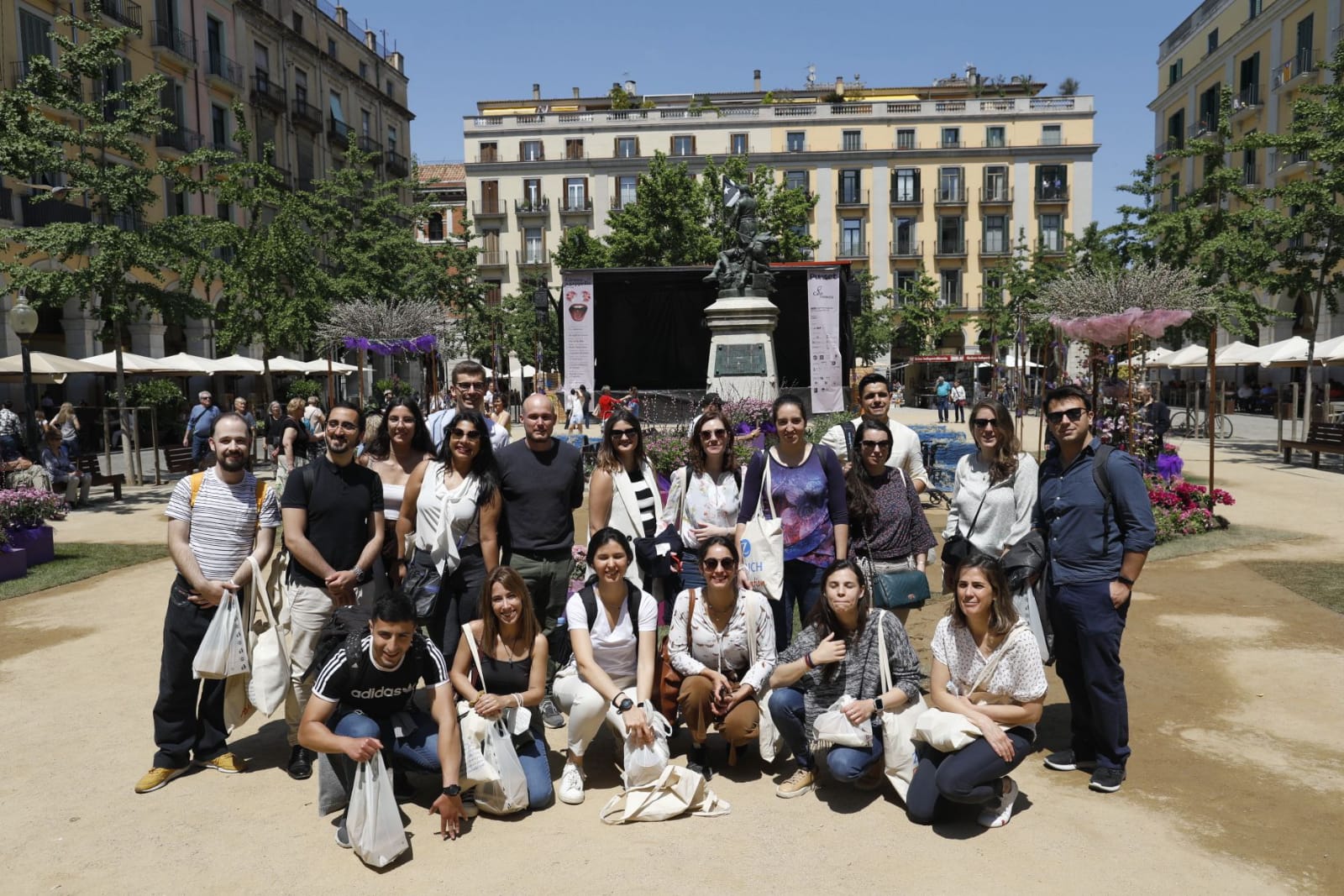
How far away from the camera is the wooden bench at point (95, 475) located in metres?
15.3

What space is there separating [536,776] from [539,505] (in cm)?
138

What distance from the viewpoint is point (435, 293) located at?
35250mm

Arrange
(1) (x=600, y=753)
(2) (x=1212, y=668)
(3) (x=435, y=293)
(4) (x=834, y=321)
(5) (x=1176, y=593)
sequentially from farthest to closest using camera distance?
(3) (x=435, y=293)
(4) (x=834, y=321)
(5) (x=1176, y=593)
(2) (x=1212, y=668)
(1) (x=600, y=753)

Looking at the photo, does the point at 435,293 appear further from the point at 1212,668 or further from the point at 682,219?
the point at 1212,668

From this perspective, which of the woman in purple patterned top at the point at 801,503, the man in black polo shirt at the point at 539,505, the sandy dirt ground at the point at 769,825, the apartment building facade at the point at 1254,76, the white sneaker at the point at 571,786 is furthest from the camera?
the apartment building facade at the point at 1254,76

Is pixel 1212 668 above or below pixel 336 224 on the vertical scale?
below

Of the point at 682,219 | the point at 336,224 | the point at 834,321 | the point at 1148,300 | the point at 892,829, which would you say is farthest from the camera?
the point at 682,219

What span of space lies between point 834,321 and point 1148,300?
10892 millimetres

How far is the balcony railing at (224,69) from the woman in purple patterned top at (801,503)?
33050 millimetres

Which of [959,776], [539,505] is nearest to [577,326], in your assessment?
[539,505]

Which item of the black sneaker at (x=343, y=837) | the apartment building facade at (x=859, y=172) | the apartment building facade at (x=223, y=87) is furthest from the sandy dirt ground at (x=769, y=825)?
the apartment building facade at (x=859, y=172)

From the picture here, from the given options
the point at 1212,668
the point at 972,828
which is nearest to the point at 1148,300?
the point at 1212,668

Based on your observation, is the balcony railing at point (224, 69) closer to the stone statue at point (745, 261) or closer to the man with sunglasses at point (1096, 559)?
the stone statue at point (745, 261)

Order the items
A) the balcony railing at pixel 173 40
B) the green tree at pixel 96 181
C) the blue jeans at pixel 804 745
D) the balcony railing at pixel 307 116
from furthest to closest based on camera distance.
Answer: the balcony railing at pixel 307 116
the balcony railing at pixel 173 40
the green tree at pixel 96 181
the blue jeans at pixel 804 745
